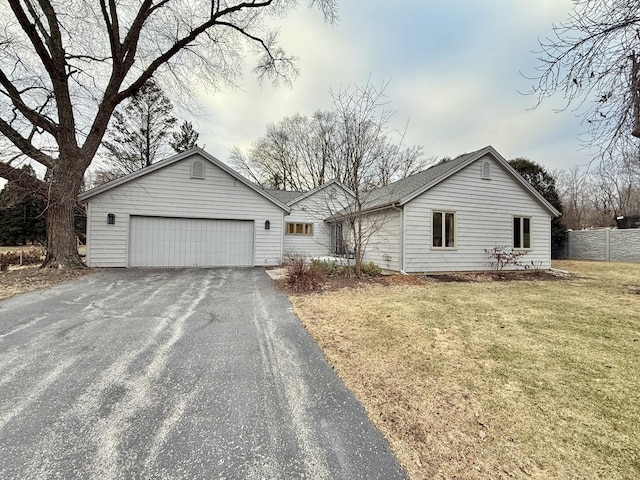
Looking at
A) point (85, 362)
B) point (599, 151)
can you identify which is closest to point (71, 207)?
point (85, 362)

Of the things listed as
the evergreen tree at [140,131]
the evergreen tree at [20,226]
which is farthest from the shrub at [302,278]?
the evergreen tree at [20,226]

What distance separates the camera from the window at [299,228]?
15.6m

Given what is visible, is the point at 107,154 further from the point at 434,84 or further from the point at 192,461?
Result: the point at 192,461

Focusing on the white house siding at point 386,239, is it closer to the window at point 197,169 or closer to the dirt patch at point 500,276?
the dirt patch at point 500,276

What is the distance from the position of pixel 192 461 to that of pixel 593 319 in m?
6.32

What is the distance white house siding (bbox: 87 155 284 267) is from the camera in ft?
33.6

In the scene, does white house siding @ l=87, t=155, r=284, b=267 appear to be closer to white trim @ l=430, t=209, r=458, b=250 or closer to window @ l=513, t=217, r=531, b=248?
white trim @ l=430, t=209, r=458, b=250

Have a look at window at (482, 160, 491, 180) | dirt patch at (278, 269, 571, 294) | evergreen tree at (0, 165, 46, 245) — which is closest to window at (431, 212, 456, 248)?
dirt patch at (278, 269, 571, 294)

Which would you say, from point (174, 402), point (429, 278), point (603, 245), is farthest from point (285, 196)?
point (603, 245)

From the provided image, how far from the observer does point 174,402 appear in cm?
243

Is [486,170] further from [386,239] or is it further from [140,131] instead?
[140,131]

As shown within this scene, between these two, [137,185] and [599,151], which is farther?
[137,185]

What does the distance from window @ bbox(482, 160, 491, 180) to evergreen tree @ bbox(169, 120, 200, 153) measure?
69.9 feet

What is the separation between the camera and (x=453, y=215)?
10.9m
